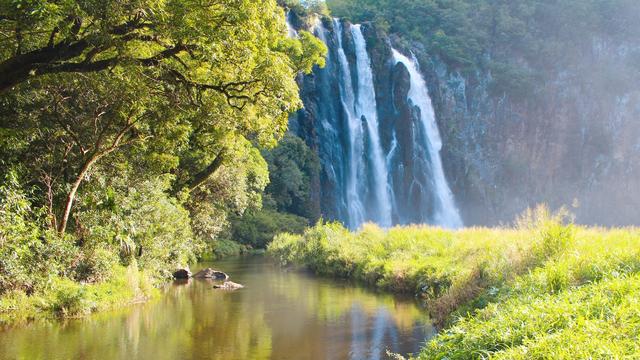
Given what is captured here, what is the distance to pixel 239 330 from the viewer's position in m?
13.2

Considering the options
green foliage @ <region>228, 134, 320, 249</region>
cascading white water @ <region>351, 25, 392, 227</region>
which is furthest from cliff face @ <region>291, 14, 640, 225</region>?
green foliage @ <region>228, 134, 320, 249</region>

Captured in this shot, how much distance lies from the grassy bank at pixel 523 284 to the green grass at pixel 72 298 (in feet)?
27.3

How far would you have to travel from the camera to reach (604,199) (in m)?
64.6

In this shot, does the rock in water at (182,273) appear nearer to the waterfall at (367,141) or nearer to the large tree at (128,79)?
the large tree at (128,79)

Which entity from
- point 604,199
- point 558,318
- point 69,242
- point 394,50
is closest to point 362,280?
point 69,242

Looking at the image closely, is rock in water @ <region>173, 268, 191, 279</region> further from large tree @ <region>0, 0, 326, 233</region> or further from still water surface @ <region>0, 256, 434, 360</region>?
large tree @ <region>0, 0, 326, 233</region>

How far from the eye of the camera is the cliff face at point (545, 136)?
63.5 metres

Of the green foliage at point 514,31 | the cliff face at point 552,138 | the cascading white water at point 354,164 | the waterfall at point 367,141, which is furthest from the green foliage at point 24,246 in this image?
the green foliage at point 514,31

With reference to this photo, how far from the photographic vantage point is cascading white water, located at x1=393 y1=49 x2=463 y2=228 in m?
56.6

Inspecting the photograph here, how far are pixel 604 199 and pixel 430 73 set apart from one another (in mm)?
23918

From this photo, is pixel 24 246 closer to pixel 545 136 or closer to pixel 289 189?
pixel 289 189

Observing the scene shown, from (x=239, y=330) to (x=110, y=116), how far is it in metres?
7.59

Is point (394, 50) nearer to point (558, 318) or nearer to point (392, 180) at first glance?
point (392, 180)

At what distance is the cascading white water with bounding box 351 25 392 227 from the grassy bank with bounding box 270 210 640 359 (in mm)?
28650
